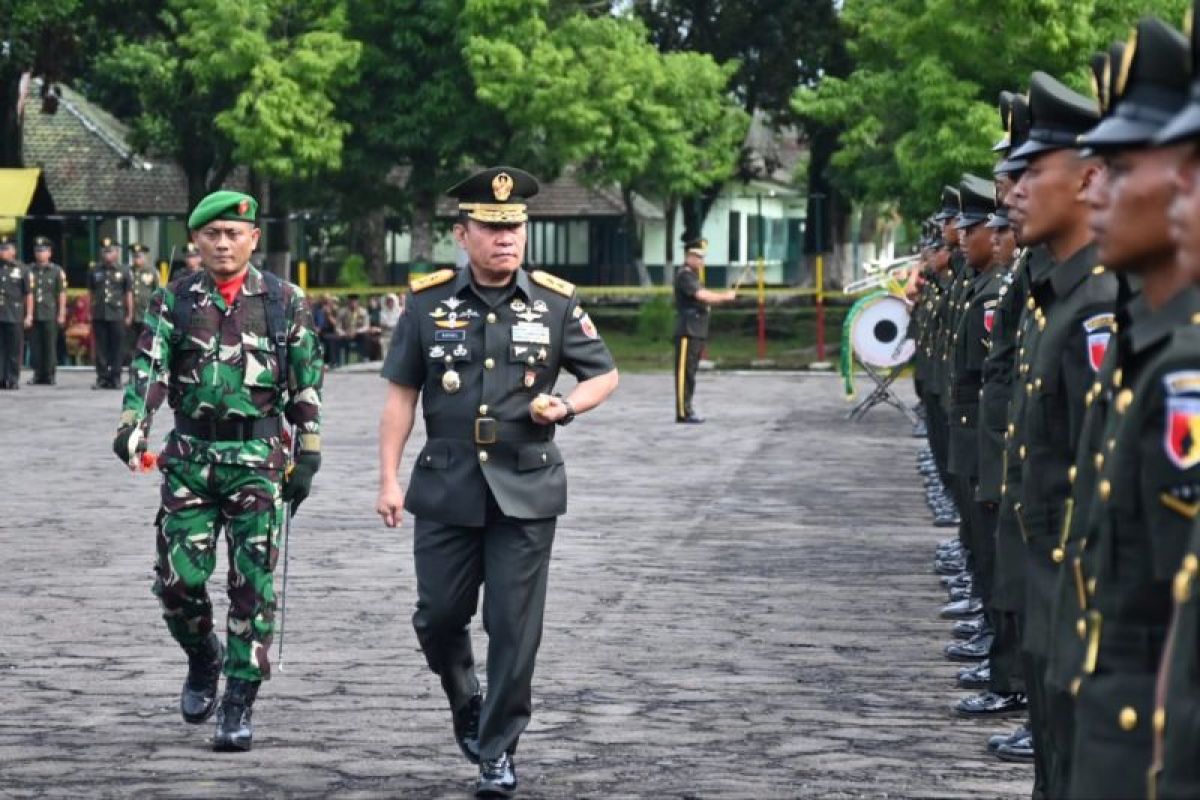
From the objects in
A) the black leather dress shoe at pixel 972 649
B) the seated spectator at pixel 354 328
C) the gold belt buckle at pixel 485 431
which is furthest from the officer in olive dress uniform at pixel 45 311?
the gold belt buckle at pixel 485 431

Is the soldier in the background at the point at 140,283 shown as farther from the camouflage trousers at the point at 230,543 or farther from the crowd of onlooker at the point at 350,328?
the camouflage trousers at the point at 230,543

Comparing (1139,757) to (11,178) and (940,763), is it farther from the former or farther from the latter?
(11,178)

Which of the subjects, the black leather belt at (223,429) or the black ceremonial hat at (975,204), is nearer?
the black leather belt at (223,429)

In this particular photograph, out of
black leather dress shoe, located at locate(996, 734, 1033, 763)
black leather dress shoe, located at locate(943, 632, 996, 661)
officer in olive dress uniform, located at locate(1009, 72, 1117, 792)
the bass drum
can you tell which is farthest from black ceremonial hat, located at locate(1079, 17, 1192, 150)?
the bass drum

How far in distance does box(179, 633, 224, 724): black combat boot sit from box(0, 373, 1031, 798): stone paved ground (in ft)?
0.26

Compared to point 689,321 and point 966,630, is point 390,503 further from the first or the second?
point 689,321

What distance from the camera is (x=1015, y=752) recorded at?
888 cm

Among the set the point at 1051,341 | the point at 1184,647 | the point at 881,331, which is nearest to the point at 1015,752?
the point at 1051,341

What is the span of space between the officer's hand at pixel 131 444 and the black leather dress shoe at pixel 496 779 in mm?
1898

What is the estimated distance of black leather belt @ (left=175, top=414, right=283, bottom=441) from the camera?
9250 mm

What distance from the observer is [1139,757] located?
15.4 ft

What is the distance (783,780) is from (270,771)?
165cm

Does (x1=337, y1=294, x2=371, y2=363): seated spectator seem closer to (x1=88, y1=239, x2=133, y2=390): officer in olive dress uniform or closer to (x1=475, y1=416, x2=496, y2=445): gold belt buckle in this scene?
(x1=88, y1=239, x2=133, y2=390): officer in olive dress uniform

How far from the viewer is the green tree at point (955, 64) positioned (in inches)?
1507
